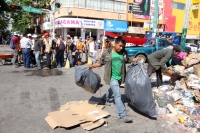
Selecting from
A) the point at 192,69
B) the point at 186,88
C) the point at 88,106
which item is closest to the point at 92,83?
the point at 88,106

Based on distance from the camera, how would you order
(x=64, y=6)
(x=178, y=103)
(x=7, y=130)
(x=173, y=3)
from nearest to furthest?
(x=7, y=130)
(x=178, y=103)
(x=64, y=6)
(x=173, y=3)

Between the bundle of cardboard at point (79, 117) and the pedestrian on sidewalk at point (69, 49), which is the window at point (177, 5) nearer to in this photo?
the pedestrian on sidewalk at point (69, 49)

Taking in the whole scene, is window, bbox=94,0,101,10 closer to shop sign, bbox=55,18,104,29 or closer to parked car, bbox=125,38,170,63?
shop sign, bbox=55,18,104,29

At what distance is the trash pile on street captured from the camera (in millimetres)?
3744

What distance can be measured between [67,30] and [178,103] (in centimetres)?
2641

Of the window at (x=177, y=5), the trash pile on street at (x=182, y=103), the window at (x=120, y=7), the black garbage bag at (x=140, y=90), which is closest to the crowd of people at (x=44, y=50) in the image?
the trash pile on street at (x=182, y=103)

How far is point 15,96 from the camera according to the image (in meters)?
5.16

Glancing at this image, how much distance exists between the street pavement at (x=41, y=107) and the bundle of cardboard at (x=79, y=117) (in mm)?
88

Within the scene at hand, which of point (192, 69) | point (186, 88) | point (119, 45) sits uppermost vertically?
point (119, 45)

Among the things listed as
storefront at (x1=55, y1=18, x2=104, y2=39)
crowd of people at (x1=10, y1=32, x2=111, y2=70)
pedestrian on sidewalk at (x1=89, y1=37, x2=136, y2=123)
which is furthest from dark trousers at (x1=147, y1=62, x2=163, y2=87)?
storefront at (x1=55, y1=18, x2=104, y2=39)

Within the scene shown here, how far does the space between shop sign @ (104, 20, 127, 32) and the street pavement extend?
73.5 feet

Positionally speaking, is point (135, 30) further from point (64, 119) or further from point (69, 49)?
point (64, 119)

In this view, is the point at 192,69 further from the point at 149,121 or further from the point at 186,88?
the point at 149,121

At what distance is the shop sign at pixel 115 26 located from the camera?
93.6 feet
